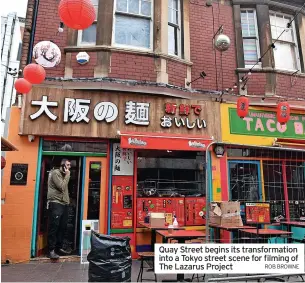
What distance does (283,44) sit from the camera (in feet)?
35.6

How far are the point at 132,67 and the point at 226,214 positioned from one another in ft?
15.2

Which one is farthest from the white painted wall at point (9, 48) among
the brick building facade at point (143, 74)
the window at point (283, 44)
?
the window at point (283, 44)

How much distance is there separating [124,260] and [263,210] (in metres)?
4.31

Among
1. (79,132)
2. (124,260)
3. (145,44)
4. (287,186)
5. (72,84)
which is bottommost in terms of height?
(124,260)

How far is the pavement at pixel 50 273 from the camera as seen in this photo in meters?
6.21

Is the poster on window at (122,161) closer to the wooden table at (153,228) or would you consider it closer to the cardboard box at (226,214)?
the wooden table at (153,228)

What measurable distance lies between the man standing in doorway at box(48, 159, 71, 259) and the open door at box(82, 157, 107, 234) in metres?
0.53

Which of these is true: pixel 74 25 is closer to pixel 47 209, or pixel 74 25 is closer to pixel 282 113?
pixel 47 209

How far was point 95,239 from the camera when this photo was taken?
4.95 meters

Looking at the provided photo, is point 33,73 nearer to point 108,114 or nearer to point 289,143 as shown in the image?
point 108,114

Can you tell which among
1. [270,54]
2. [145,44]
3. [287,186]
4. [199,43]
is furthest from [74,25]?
[287,186]

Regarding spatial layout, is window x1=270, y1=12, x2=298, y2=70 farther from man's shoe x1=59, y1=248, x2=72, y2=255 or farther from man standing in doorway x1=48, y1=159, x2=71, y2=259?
man's shoe x1=59, y1=248, x2=72, y2=255

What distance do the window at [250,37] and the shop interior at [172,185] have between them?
3953mm

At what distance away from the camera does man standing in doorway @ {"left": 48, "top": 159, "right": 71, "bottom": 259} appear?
7609 mm
